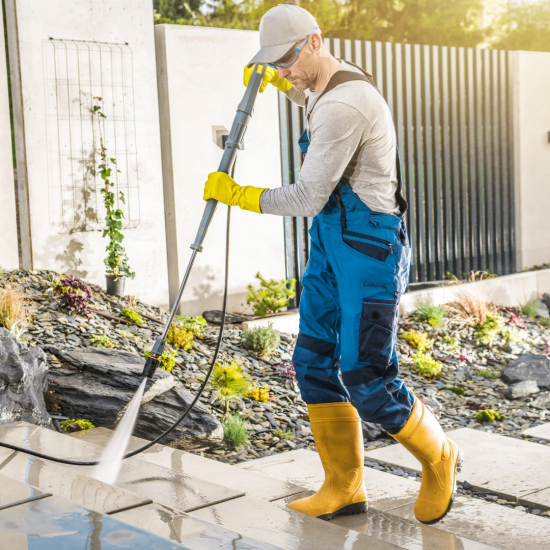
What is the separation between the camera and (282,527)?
89.1 inches

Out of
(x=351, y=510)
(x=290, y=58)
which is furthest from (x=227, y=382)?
(x=290, y=58)

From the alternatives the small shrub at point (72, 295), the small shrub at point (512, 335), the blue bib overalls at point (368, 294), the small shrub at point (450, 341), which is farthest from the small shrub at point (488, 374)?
the blue bib overalls at point (368, 294)

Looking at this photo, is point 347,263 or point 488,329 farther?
point 488,329

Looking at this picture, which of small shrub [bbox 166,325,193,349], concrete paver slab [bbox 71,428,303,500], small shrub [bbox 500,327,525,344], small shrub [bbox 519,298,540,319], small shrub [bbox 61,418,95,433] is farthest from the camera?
small shrub [bbox 519,298,540,319]

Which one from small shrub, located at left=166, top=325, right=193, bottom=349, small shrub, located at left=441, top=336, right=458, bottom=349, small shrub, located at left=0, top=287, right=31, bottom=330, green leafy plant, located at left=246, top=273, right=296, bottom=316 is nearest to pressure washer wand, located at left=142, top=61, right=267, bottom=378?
small shrub, located at left=0, top=287, right=31, bottom=330

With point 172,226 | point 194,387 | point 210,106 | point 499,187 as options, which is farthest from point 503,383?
point 499,187

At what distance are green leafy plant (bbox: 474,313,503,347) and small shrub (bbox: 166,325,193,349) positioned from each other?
3265mm

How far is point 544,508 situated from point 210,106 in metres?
5.27

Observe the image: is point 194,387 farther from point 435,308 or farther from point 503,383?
point 435,308

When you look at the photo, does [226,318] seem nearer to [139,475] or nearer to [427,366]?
[427,366]

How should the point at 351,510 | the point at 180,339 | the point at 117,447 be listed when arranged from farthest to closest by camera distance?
the point at 180,339
the point at 117,447
the point at 351,510

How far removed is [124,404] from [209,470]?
910 millimetres

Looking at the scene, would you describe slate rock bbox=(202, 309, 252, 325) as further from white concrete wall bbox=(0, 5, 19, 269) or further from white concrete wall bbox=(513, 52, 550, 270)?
white concrete wall bbox=(513, 52, 550, 270)

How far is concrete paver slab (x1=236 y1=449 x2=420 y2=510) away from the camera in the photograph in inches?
118
